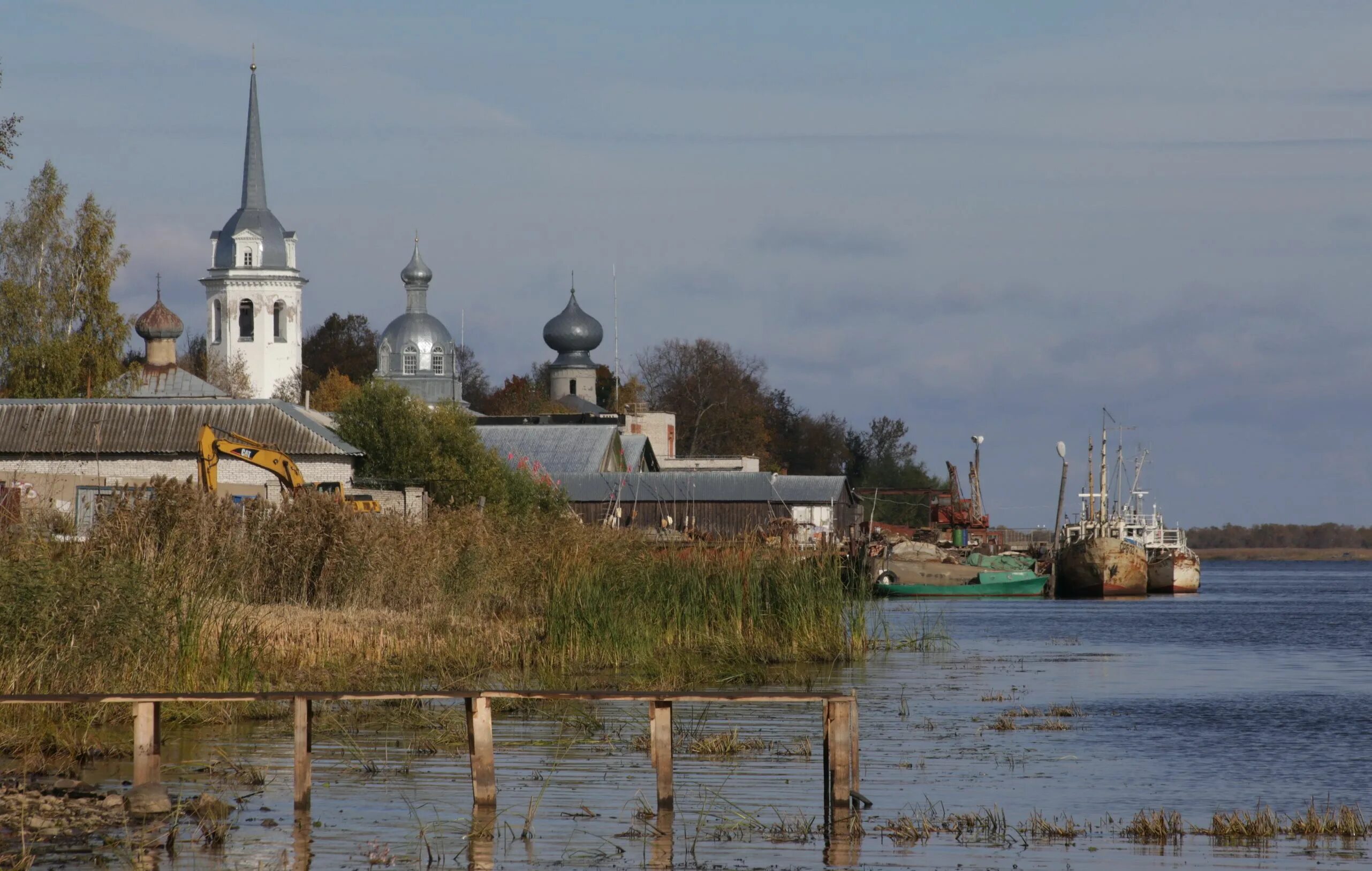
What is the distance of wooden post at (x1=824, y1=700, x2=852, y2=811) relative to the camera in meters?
13.2

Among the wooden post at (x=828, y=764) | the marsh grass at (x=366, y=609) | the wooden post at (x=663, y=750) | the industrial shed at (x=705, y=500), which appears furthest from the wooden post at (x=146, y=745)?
the industrial shed at (x=705, y=500)

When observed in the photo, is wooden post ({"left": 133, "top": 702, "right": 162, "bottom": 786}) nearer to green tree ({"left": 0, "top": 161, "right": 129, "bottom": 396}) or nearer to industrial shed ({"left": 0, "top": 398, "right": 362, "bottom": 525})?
industrial shed ({"left": 0, "top": 398, "right": 362, "bottom": 525})

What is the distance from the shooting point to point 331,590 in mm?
26891

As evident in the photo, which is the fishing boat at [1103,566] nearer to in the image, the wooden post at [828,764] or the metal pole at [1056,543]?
the metal pole at [1056,543]

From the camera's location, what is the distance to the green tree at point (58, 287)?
58.4 meters

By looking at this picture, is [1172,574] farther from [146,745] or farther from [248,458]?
[146,745]

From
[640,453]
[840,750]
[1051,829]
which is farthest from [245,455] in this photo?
[640,453]

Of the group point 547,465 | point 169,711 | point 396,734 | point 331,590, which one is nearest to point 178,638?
point 169,711

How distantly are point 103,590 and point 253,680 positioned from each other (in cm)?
220

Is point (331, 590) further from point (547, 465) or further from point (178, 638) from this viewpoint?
point (547, 465)

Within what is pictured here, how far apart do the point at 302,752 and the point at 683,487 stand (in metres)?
55.4

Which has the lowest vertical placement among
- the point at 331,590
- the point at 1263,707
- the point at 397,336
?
the point at 1263,707

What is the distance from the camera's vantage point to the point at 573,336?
406 ft

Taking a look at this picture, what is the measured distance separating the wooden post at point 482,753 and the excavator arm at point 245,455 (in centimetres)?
2362
